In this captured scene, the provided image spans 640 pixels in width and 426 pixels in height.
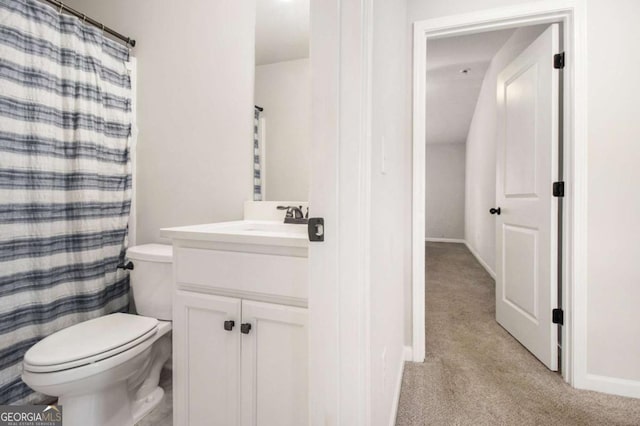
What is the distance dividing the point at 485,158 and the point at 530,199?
280cm

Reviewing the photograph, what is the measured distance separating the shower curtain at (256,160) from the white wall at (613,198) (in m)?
1.79

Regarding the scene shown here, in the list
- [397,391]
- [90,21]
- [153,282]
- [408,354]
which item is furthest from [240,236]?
[90,21]

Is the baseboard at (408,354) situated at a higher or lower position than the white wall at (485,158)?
lower

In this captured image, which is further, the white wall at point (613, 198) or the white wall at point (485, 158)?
the white wall at point (485, 158)

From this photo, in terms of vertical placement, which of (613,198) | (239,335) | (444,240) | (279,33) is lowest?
(444,240)

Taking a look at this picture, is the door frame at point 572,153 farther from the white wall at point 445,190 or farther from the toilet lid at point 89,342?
the white wall at point 445,190

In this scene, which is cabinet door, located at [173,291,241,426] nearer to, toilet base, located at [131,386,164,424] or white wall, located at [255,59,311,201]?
toilet base, located at [131,386,164,424]

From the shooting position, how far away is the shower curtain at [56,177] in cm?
141

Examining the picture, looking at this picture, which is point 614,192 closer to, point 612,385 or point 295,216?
point 612,385

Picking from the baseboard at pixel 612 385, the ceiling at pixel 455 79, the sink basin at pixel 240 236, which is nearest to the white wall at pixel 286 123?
the sink basin at pixel 240 236

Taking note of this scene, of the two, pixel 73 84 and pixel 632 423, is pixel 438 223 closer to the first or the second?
pixel 632 423

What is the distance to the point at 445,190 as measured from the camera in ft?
23.6

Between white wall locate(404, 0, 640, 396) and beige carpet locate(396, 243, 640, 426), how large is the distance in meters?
0.20

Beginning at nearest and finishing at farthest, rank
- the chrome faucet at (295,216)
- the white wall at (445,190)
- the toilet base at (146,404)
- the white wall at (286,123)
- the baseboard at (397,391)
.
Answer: the baseboard at (397,391) → the toilet base at (146,404) → the chrome faucet at (295,216) → the white wall at (286,123) → the white wall at (445,190)
